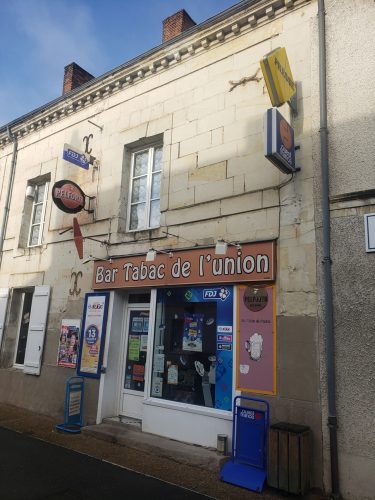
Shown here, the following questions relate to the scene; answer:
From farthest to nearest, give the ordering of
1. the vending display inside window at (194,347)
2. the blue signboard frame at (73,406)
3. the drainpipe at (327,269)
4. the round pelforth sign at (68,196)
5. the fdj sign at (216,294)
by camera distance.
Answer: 1. the round pelforth sign at (68,196)
2. the blue signboard frame at (73,406)
3. the fdj sign at (216,294)
4. the vending display inside window at (194,347)
5. the drainpipe at (327,269)

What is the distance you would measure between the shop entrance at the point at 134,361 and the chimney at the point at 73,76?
6814 mm

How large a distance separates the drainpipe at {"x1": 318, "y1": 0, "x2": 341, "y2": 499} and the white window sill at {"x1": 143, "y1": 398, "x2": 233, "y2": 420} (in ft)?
4.85

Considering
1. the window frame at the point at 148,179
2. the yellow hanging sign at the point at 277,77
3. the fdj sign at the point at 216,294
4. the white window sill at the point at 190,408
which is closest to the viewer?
the yellow hanging sign at the point at 277,77

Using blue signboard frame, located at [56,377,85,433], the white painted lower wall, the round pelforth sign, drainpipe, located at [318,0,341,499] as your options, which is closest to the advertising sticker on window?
the white painted lower wall

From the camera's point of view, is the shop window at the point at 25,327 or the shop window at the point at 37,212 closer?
the shop window at the point at 25,327

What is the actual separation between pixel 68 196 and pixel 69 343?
2899mm

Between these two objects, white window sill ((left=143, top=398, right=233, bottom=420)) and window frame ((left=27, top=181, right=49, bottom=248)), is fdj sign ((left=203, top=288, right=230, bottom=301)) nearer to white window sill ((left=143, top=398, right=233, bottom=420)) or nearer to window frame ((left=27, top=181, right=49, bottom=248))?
white window sill ((left=143, top=398, right=233, bottom=420))

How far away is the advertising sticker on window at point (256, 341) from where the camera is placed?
5.44 meters

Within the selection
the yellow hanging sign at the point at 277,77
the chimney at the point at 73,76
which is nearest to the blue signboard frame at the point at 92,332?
Answer: the yellow hanging sign at the point at 277,77

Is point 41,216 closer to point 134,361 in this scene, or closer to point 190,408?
point 134,361

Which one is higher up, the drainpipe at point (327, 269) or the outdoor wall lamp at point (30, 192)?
the outdoor wall lamp at point (30, 192)

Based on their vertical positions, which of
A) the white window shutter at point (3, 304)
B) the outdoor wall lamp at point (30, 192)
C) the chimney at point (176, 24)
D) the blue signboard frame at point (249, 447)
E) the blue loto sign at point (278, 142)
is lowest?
the blue signboard frame at point (249, 447)

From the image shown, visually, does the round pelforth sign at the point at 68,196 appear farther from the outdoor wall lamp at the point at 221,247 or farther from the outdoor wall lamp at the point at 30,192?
the outdoor wall lamp at the point at 221,247

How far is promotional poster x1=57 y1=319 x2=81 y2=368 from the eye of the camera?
311 inches
